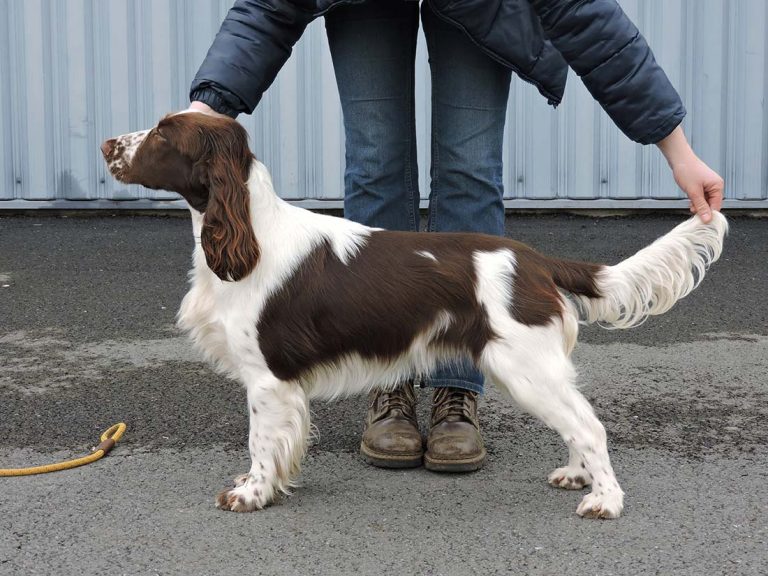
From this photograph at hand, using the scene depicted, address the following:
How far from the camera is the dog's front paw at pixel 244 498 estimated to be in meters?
3.00

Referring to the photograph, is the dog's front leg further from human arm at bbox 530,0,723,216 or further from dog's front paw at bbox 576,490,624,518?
human arm at bbox 530,0,723,216

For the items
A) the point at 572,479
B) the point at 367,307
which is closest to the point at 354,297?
the point at 367,307

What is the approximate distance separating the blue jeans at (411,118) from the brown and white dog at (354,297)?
1.53ft

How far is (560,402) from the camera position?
2.99m

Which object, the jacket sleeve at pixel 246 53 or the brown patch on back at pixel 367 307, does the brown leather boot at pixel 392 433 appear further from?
the jacket sleeve at pixel 246 53

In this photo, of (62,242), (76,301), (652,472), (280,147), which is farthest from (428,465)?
(280,147)

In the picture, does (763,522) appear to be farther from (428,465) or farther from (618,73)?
(618,73)

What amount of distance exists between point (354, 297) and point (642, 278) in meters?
0.83

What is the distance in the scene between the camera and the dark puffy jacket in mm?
3082

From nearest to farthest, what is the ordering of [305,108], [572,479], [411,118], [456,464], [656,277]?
[656,277] → [572,479] → [456,464] → [411,118] → [305,108]

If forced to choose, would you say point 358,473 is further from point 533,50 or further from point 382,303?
point 533,50

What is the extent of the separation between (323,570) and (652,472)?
3.94 feet

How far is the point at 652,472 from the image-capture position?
3.29 meters

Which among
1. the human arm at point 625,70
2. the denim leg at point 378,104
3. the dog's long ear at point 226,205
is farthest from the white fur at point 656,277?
the dog's long ear at point 226,205
